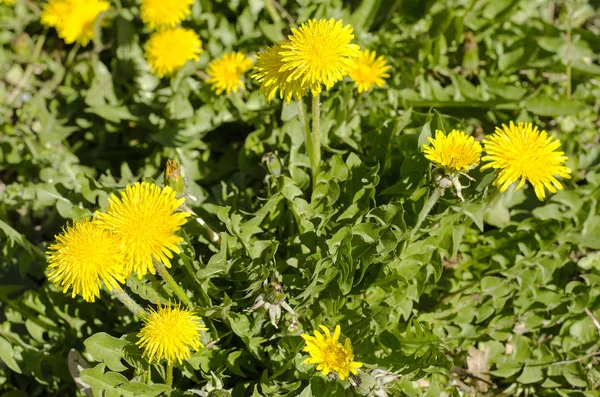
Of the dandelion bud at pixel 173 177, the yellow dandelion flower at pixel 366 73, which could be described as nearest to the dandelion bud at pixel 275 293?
the dandelion bud at pixel 173 177

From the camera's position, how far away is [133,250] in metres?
2.01

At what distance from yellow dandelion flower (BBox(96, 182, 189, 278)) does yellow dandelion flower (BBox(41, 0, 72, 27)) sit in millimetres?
2250

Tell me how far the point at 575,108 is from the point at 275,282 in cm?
198

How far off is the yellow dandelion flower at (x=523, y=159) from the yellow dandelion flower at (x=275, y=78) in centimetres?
73

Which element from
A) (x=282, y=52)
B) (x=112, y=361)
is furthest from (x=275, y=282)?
(x=282, y=52)

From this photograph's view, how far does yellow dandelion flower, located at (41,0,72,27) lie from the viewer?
379cm

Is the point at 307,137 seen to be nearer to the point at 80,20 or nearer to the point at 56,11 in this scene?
the point at 80,20

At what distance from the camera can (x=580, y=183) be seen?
10.9ft

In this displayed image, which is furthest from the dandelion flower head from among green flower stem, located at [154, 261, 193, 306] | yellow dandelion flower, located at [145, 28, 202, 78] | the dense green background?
green flower stem, located at [154, 261, 193, 306]

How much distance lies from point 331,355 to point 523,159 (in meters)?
1.01

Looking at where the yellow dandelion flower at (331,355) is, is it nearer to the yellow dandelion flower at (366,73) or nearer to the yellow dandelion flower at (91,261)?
the yellow dandelion flower at (91,261)

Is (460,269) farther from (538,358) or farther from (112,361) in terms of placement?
(112,361)

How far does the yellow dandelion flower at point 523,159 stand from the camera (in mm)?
2131

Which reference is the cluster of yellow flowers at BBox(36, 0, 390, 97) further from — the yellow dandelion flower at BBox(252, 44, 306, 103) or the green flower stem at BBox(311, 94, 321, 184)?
the green flower stem at BBox(311, 94, 321, 184)
